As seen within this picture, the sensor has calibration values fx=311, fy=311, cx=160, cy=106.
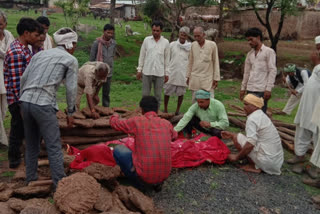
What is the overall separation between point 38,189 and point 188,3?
14.8 metres

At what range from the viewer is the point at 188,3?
16.4 m

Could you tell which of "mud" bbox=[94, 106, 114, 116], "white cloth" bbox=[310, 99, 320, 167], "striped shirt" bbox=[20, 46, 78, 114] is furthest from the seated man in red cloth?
"white cloth" bbox=[310, 99, 320, 167]

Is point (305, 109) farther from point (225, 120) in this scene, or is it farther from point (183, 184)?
point (183, 184)

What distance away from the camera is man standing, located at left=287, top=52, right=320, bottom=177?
4.70 metres

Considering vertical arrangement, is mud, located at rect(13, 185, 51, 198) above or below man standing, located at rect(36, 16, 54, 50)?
below

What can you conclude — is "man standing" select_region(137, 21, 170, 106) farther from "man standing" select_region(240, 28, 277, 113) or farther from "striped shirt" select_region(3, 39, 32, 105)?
"striped shirt" select_region(3, 39, 32, 105)

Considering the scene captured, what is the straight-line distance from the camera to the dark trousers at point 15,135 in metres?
4.23

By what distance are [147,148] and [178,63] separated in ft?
12.4

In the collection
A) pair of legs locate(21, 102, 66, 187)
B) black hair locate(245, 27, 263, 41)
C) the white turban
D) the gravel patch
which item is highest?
black hair locate(245, 27, 263, 41)

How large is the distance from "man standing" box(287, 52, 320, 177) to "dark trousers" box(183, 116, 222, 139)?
1292 mm

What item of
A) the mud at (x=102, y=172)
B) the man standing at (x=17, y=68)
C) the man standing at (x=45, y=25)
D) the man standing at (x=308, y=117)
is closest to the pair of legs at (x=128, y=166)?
the mud at (x=102, y=172)

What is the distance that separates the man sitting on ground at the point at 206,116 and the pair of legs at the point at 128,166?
5.40 feet

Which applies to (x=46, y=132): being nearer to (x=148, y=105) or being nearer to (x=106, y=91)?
(x=148, y=105)

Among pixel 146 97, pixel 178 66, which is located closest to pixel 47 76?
pixel 146 97
